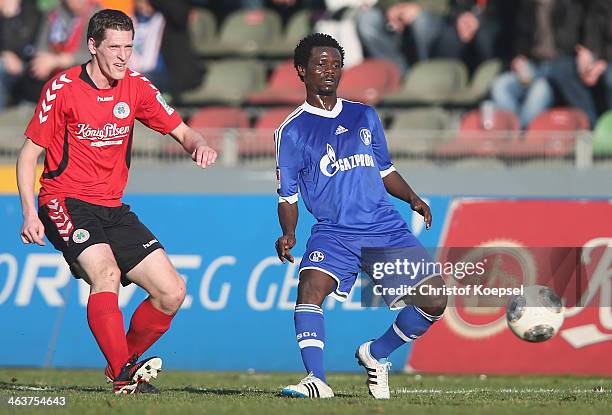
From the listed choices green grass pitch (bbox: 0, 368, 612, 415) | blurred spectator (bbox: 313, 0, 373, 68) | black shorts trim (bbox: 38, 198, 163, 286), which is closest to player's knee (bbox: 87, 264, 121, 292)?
black shorts trim (bbox: 38, 198, 163, 286)

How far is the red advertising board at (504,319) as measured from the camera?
465 inches

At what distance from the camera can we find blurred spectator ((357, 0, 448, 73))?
16.4 metres

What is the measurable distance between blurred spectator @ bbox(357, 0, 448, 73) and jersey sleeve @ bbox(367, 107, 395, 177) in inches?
310

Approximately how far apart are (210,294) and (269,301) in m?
0.57

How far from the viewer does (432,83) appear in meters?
16.1

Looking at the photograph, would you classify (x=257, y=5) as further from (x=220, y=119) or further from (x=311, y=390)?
(x=311, y=390)

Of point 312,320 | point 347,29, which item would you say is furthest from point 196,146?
point 347,29

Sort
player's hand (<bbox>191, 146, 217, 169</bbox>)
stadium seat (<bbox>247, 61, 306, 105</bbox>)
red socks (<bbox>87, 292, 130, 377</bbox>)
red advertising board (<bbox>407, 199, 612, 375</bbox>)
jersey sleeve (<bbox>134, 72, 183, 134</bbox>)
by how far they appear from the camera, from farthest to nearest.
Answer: stadium seat (<bbox>247, 61, 306, 105</bbox>)
red advertising board (<bbox>407, 199, 612, 375</bbox>)
jersey sleeve (<bbox>134, 72, 183, 134</bbox>)
player's hand (<bbox>191, 146, 217, 169</bbox>)
red socks (<bbox>87, 292, 130, 377</bbox>)

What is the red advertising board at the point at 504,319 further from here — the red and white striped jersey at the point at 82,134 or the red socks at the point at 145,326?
the red and white striped jersey at the point at 82,134

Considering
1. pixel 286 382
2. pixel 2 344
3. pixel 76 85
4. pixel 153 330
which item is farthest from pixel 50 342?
pixel 76 85

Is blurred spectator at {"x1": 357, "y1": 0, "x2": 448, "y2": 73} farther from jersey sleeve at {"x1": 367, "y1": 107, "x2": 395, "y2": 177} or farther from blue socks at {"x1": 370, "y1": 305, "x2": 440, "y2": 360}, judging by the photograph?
blue socks at {"x1": 370, "y1": 305, "x2": 440, "y2": 360}

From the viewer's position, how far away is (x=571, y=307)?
1182 centimetres

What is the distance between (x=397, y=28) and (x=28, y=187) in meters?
8.87

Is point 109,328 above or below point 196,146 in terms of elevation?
below
